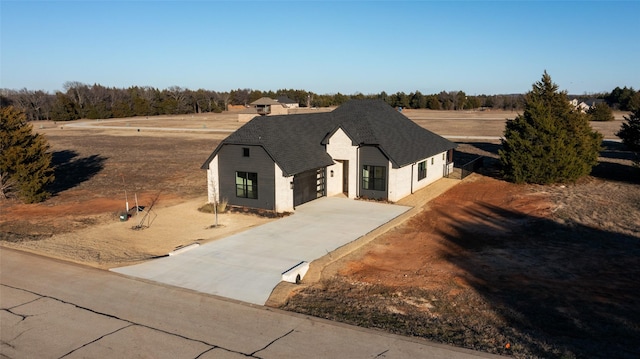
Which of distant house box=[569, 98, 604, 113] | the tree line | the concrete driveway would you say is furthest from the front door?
the tree line

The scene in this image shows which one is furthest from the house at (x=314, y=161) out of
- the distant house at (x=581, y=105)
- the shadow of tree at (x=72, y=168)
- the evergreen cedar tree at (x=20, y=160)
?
the shadow of tree at (x=72, y=168)

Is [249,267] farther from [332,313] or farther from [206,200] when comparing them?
[206,200]

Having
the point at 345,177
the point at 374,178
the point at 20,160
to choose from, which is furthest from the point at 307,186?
the point at 20,160

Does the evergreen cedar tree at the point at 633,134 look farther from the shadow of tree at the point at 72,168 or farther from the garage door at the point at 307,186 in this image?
the shadow of tree at the point at 72,168

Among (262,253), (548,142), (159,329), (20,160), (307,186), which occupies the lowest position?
(262,253)

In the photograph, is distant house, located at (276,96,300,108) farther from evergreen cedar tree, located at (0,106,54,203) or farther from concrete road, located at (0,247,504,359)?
concrete road, located at (0,247,504,359)

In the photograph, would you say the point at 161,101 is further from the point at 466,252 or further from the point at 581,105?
the point at 466,252

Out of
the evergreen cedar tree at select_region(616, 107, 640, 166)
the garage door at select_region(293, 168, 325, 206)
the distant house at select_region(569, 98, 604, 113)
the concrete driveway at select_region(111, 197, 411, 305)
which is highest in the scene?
the distant house at select_region(569, 98, 604, 113)
